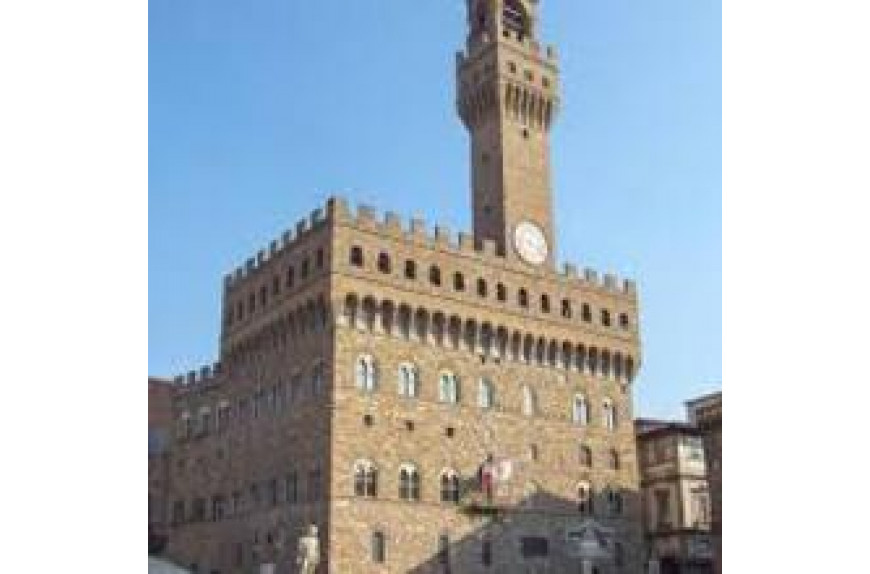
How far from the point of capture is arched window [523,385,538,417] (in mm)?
28391

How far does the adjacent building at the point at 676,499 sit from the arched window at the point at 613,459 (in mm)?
2348

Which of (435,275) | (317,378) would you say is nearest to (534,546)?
(317,378)

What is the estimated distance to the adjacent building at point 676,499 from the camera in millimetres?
30672

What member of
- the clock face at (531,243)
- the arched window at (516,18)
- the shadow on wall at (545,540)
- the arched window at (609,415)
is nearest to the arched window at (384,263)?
the clock face at (531,243)

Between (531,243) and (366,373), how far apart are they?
265 inches

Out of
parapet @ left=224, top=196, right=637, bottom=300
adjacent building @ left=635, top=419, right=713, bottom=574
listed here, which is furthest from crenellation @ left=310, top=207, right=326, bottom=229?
adjacent building @ left=635, top=419, right=713, bottom=574

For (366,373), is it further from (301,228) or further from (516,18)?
(516,18)

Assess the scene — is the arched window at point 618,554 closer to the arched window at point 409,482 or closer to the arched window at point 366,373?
the arched window at point 409,482
